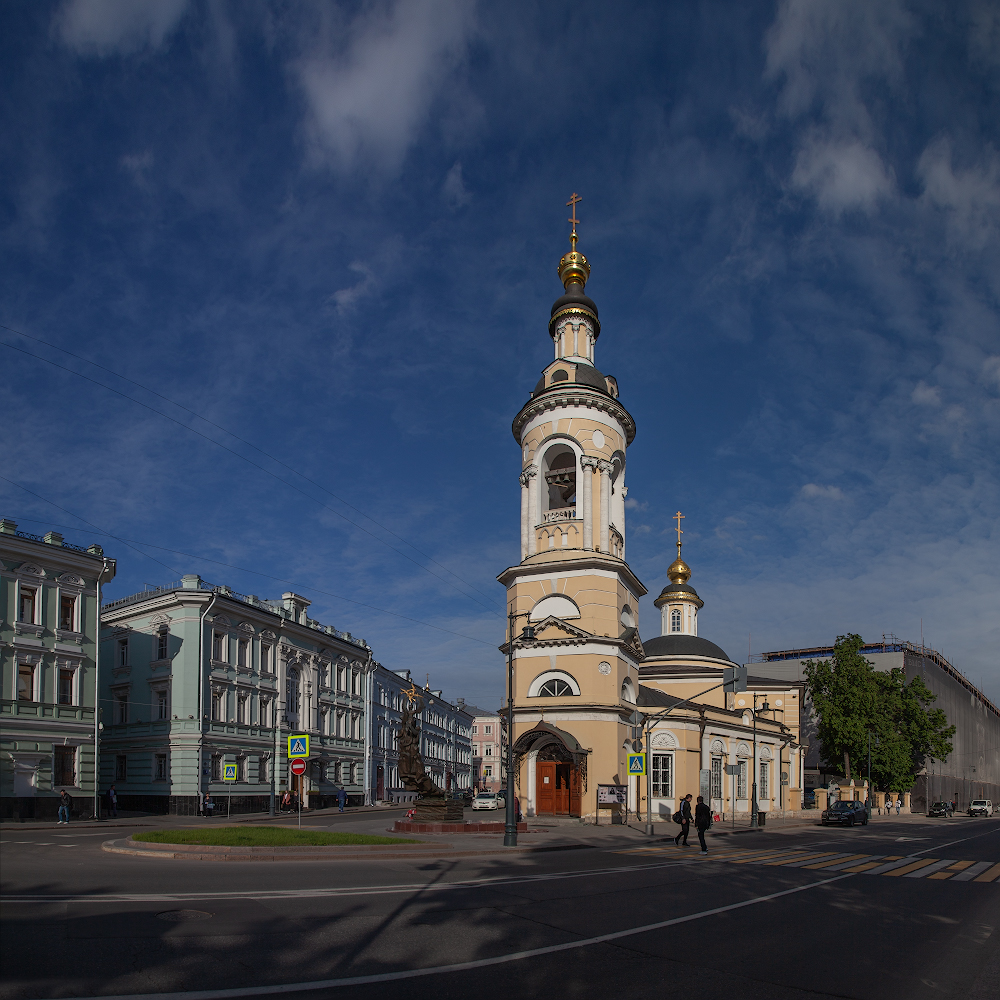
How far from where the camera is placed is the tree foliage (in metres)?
61.9

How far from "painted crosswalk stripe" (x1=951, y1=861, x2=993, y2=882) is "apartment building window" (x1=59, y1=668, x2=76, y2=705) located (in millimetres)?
30692

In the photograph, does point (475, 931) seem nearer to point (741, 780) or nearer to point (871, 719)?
point (741, 780)

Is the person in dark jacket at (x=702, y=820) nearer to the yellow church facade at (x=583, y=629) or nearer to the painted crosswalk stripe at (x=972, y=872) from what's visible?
the painted crosswalk stripe at (x=972, y=872)

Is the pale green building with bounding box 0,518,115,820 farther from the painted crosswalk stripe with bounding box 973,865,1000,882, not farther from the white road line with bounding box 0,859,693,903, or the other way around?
the painted crosswalk stripe with bounding box 973,865,1000,882

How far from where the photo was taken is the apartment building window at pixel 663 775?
3891 centimetres

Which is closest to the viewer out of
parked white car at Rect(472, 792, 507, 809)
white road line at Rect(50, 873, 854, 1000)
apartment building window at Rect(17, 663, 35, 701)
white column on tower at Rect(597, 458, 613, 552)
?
white road line at Rect(50, 873, 854, 1000)

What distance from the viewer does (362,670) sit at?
55.2m

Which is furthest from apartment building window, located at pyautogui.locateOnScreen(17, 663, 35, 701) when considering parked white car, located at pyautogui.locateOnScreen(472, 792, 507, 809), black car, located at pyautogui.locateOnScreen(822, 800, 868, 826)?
black car, located at pyautogui.locateOnScreen(822, 800, 868, 826)

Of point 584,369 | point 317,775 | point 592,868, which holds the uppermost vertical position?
point 584,369

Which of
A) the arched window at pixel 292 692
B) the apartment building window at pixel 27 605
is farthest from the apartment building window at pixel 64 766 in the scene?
the arched window at pixel 292 692

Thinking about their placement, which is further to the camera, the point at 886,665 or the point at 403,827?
the point at 886,665

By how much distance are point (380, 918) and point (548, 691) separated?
1029 inches

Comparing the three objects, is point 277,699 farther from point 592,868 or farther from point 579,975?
point 579,975

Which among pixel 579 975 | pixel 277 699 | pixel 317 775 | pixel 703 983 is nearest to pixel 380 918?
pixel 579 975
